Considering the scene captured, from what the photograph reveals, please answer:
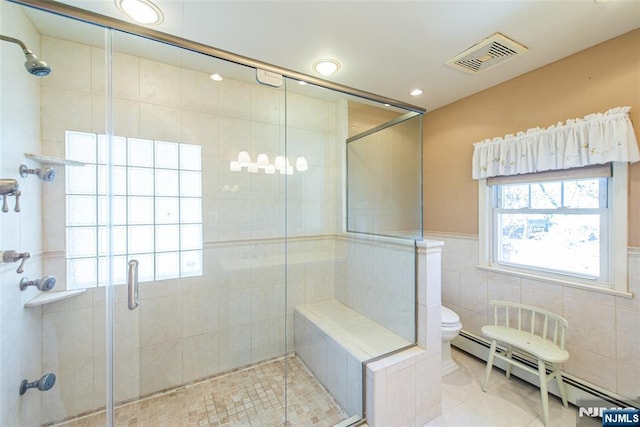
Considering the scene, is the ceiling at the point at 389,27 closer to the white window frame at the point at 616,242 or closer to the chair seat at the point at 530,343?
the white window frame at the point at 616,242

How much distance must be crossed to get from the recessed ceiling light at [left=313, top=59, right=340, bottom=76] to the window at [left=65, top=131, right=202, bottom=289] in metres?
1.12

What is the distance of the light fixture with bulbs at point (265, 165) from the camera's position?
2062 mm

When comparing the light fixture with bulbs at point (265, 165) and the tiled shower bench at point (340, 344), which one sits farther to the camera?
the light fixture with bulbs at point (265, 165)

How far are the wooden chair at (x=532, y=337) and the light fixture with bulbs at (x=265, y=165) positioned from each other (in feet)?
6.63

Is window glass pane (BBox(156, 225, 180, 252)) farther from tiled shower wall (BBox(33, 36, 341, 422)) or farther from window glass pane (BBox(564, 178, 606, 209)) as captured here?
window glass pane (BBox(564, 178, 606, 209))

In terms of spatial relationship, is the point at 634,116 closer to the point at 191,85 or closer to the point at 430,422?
the point at 430,422

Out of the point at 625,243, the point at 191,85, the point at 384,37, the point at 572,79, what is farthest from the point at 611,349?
the point at 191,85

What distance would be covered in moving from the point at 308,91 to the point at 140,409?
2615 mm

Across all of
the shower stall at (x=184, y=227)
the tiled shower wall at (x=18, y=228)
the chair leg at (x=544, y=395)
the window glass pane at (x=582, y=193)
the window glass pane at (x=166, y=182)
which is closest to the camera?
the tiled shower wall at (x=18, y=228)

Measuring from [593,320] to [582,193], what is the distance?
86 centimetres

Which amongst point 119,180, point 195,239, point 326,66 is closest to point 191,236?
point 195,239

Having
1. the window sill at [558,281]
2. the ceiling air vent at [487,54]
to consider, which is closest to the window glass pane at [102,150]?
the ceiling air vent at [487,54]

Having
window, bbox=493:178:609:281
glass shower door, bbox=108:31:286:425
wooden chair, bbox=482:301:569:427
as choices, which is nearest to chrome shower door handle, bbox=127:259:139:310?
glass shower door, bbox=108:31:286:425

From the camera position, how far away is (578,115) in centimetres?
173
